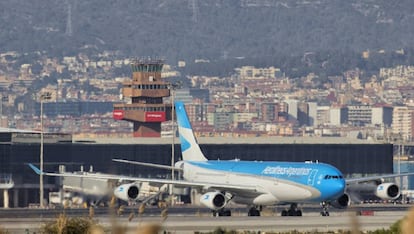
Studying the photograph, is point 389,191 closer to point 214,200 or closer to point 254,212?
point 254,212

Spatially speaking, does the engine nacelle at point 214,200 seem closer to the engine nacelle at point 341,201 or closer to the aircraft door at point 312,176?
the aircraft door at point 312,176

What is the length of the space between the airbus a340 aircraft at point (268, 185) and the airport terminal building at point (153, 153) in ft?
141

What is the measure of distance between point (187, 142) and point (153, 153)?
151 feet

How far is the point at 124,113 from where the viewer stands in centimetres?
19575

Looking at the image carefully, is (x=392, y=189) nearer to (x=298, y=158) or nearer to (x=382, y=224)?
(x=382, y=224)

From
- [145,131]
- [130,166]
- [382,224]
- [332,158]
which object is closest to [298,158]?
[332,158]

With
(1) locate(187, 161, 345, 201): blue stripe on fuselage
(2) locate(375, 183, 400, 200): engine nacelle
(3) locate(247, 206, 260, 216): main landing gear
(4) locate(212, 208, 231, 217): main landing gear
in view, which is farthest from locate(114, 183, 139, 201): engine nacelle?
(2) locate(375, 183, 400, 200): engine nacelle

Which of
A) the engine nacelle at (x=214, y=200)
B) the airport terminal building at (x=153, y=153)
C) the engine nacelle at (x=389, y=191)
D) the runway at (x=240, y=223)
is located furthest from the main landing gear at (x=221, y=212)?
the airport terminal building at (x=153, y=153)

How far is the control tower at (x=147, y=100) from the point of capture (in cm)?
18788

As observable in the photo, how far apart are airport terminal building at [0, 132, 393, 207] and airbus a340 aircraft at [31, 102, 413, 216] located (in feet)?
141

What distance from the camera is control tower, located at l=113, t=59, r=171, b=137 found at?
616 feet

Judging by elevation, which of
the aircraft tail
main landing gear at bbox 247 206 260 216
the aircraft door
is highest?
the aircraft tail

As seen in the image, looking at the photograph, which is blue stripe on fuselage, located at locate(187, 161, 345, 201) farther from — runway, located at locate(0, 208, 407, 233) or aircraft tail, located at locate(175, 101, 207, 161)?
aircraft tail, located at locate(175, 101, 207, 161)

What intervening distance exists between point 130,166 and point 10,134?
8.48 m
